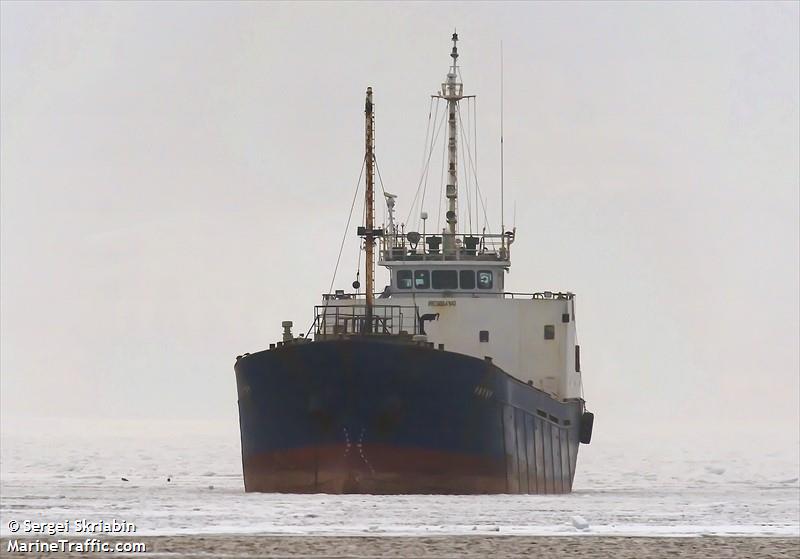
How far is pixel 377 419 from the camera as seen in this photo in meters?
44.7

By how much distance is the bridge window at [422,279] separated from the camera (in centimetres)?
5594

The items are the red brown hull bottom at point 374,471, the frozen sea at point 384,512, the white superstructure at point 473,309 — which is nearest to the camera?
the frozen sea at point 384,512

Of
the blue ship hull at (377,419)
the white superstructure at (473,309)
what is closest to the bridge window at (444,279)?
the white superstructure at (473,309)

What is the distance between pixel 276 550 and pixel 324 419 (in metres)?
21.2

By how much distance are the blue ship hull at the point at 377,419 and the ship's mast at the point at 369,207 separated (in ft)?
7.91

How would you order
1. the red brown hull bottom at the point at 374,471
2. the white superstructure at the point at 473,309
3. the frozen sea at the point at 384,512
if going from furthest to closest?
the white superstructure at the point at 473,309, the red brown hull bottom at the point at 374,471, the frozen sea at the point at 384,512

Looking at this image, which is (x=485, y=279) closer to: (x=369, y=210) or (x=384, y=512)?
(x=369, y=210)

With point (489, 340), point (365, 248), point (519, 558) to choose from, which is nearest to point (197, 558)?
point (519, 558)

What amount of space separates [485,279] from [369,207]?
846 centimetres

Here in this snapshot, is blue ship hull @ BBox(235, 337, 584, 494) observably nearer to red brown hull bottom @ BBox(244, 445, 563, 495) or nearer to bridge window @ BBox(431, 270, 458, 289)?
red brown hull bottom @ BBox(244, 445, 563, 495)

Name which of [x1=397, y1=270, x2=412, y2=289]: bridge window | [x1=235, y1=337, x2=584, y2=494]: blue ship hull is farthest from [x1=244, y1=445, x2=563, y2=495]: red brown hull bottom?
[x1=397, y1=270, x2=412, y2=289]: bridge window

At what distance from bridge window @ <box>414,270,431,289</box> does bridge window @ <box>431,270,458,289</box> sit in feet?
0.40

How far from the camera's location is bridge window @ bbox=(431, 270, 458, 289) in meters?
56.0

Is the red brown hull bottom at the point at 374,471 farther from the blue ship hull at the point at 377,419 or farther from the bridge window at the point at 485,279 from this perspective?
the bridge window at the point at 485,279
